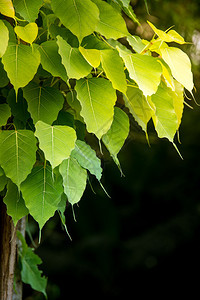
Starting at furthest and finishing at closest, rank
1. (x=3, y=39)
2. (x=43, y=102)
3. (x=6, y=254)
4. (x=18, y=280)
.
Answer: (x=18, y=280)
(x=6, y=254)
(x=43, y=102)
(x=3, y=39)

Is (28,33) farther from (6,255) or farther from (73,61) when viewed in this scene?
(6,255)

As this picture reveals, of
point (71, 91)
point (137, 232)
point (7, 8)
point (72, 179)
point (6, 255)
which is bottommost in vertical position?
point (137, 232)

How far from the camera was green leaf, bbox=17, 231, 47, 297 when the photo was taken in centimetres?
120

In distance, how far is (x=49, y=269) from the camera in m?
2.66

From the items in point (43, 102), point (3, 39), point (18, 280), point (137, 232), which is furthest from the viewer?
point (137, 232)

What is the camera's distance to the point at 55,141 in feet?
2.22

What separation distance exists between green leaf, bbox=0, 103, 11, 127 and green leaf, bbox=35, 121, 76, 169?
0.09 m

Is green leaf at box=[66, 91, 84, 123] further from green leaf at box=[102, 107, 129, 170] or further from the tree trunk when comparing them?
the tree trunk

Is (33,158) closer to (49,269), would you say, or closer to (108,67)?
(108,67)

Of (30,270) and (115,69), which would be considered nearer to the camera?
(115,69)

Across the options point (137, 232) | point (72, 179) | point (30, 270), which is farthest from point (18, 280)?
point (137, 232)

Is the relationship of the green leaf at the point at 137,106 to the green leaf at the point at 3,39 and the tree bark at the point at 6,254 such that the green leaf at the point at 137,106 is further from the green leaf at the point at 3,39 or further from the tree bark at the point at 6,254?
the tree bark at the point at 6,254

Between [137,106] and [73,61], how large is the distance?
0.49 feet

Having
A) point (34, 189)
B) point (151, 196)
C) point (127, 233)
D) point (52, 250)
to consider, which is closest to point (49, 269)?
point (52, 250)
